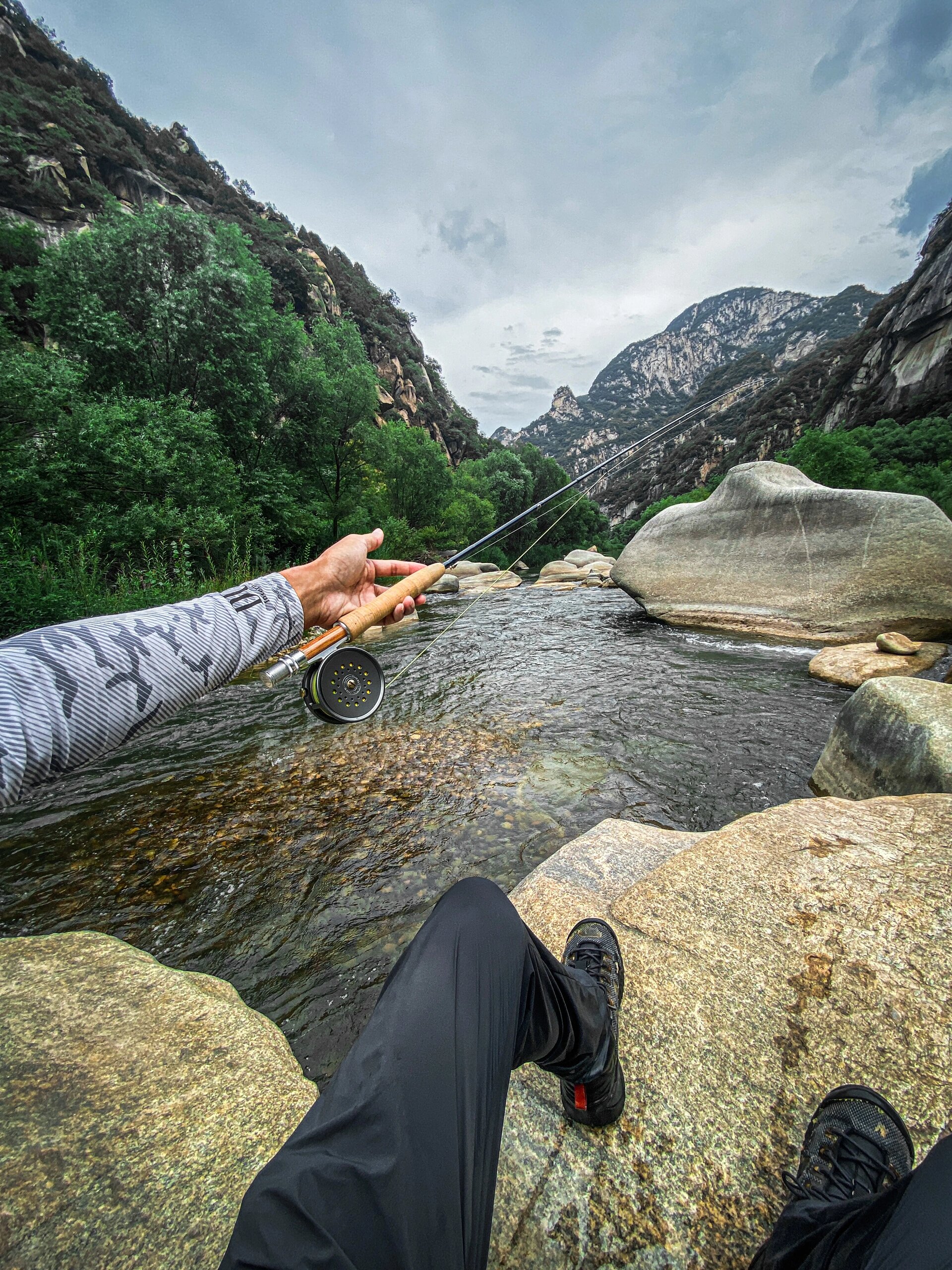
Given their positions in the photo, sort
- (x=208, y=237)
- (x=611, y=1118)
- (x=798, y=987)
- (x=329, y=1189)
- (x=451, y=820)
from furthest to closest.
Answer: (x=208, y=237)
(x=451, y=820)
(x=798, y=987)
(x=611, y=1118)
(x=329, y=1189)

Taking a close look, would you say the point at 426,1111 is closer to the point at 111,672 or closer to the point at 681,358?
the point at 111,672

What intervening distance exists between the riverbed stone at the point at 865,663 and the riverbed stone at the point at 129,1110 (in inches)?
313

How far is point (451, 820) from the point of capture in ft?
13.3

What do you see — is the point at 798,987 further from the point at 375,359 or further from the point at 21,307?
the point at 375,359

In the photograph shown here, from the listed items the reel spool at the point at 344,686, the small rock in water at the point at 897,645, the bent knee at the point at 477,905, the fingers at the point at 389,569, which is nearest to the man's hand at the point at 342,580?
the fingers at the point at 389,569

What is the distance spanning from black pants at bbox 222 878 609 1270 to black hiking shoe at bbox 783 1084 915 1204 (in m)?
0.62

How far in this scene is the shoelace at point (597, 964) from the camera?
1.87 metres

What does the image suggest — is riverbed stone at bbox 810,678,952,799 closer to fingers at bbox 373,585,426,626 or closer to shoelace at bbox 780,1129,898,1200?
shoelace at bbox 780,1129,898,1200

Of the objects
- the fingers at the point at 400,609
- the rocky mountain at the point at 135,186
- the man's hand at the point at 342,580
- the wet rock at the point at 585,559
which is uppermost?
the rocky mountain at the point at 135,186

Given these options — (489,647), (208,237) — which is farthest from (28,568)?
(208,237)

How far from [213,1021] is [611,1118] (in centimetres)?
163

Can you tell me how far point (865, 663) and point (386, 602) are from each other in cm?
757

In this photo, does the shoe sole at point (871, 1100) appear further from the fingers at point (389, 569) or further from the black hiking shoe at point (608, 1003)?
the fingers at point (389, 569)

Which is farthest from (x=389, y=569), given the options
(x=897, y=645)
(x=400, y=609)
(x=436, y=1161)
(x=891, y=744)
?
(x=897, y=645)
